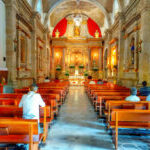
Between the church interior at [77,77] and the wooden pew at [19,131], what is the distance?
0.6 inches

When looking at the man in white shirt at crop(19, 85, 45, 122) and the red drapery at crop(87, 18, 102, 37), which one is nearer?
the man in white shirt at crop(19, 85, 45, 122)

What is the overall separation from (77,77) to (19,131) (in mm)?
19009

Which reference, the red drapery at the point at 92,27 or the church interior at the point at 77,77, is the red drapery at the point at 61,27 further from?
the red drapery at the point at 92,27

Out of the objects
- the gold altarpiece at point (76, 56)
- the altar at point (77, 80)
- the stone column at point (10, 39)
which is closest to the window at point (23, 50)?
the stone column at point (10, 39)

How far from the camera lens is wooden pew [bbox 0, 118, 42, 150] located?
2539mm

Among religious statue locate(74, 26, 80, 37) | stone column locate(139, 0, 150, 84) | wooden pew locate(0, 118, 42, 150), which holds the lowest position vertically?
wooden pew locate(0, 118, 42, 150)

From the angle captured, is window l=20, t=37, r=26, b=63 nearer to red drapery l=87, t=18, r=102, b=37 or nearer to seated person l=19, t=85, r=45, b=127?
seated person l=19, t=85, r=45, b=127

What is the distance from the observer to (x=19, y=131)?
2.72m

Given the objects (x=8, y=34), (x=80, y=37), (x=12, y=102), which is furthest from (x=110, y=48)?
(x=12, y=102)

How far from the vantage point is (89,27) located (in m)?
24.7

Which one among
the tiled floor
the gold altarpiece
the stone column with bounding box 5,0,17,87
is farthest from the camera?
the gold altarpiece

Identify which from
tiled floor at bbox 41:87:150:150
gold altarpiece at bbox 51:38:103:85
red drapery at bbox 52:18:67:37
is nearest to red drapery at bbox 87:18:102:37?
gold altarpiece at bbox 51:38:103:85

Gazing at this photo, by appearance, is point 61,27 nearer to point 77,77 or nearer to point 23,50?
point 77,77

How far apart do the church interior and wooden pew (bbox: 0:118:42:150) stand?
0.6 inches
